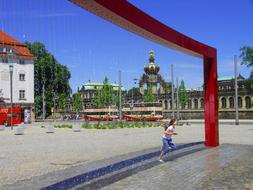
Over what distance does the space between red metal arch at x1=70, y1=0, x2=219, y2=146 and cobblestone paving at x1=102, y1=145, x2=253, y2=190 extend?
13.3 feet

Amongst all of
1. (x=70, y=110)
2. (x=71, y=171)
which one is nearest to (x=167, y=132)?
(x=71, y=171)

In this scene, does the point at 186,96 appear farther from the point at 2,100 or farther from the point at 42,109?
the point at 2,100

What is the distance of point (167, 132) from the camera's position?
1527 centimetres

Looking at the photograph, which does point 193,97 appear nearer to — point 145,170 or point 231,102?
point 231,102

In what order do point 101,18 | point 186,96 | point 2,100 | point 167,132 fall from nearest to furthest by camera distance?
point 101,18, point 167,132, point 2,100, point 186,96

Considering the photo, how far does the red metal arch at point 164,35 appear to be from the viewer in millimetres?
11344

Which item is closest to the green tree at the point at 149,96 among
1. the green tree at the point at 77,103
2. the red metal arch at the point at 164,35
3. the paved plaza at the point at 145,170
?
the green tree at the point at 77,103

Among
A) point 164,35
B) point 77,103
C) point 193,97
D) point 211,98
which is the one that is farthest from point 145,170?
point 77,103

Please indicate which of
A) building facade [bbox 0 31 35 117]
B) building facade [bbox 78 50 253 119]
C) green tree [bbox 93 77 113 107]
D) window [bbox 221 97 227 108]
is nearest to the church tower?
building facade [bbox 78 50 253 119]

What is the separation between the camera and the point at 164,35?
1532cm

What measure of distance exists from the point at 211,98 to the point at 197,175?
8621 mm

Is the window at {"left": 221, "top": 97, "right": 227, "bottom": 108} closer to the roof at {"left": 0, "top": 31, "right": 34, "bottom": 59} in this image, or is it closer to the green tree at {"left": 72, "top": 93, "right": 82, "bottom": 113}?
the roof at {"left": 0, "top": 31, "right": 34, "bottom": 59}

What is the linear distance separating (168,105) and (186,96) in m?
7.98

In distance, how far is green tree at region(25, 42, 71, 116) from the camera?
8444 cm
